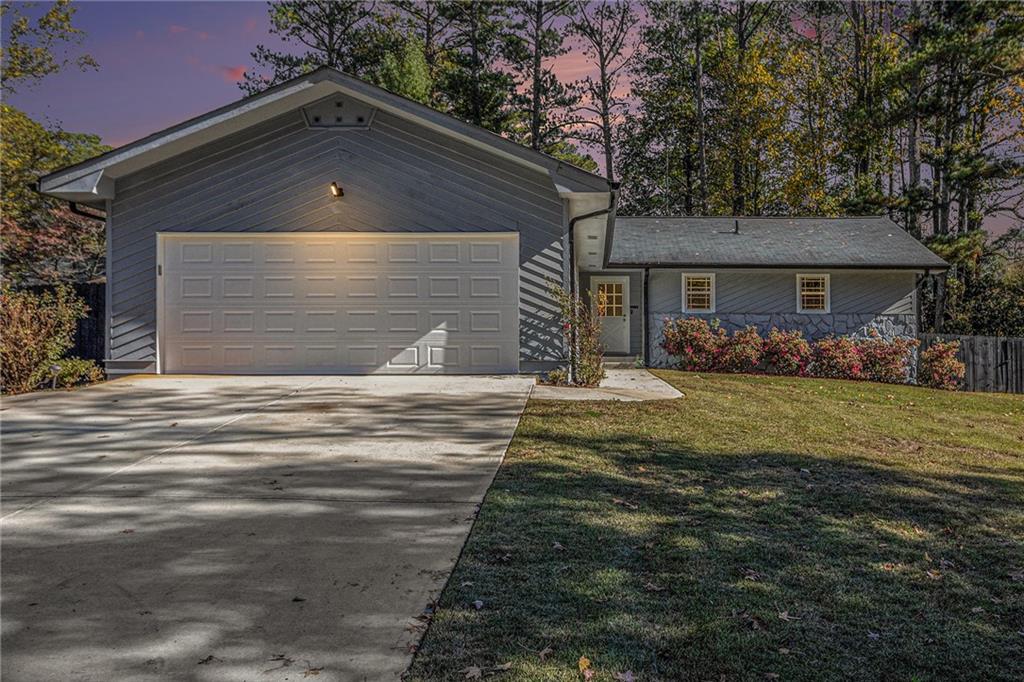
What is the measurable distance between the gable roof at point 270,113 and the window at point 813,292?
9347mm

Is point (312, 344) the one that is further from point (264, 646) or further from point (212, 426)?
point (264, 646)

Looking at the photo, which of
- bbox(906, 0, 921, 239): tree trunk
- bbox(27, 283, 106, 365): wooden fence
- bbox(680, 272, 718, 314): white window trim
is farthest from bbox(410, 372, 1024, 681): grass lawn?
bbox(906, 0, 921, 239): tree trunk

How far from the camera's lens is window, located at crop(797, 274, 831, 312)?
16.9m

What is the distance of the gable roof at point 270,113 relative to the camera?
32.1 feet

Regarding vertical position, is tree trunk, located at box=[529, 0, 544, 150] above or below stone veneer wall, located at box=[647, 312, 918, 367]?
above

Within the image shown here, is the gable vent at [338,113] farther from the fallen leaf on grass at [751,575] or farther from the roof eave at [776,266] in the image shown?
the fallen leaf on grass at [751,575]

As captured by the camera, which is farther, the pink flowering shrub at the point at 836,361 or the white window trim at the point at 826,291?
the white window trim at the point at 826,291

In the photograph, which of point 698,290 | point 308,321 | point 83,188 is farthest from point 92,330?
point 698,290

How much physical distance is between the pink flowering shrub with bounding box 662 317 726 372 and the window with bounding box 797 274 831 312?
2.62 m

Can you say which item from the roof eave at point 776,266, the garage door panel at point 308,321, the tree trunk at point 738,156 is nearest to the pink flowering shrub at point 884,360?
the roof eave at point 776,266

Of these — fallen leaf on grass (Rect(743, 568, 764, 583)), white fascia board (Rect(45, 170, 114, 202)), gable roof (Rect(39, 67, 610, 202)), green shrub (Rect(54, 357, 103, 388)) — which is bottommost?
fallen leaf on grass (Rect(743, 568, 764, 583))

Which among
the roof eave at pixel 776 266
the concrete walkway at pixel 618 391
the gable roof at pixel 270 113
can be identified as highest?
the gable roof at pixel 270 113

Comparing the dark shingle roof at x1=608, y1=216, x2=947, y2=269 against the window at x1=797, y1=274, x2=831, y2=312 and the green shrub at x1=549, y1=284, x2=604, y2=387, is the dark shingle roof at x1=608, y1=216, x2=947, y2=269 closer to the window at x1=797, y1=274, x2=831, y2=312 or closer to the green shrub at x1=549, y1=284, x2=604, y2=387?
the window at x1=797, y1=274, x2=831, y2=312

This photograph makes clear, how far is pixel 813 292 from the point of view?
17.0 meters
